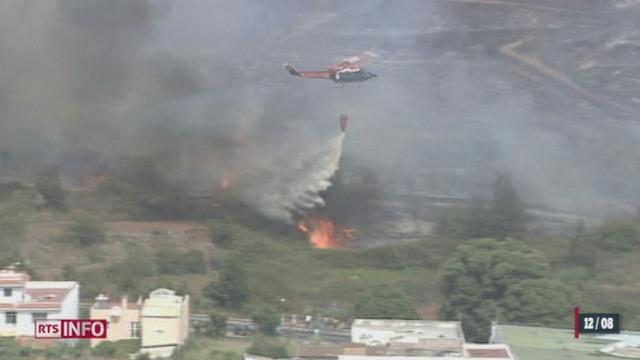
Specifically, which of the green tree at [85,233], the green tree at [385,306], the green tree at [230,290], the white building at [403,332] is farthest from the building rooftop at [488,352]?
the green tree at [85,233]

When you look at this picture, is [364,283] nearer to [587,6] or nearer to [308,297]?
[308,297]

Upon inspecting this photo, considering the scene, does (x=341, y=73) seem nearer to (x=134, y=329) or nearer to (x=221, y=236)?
(x=221, y=236)

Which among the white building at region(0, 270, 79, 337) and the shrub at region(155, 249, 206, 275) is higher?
the shrub at region(155, 249, 206, 275)

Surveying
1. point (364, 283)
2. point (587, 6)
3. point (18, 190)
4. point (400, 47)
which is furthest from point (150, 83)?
point (587, 6)

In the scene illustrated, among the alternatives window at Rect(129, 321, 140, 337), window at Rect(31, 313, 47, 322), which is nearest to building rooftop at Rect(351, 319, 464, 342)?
window at Rect(129, 321, 140, 337)

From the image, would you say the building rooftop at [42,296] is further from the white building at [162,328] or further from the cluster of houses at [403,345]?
the cluster of houses at [403,345]

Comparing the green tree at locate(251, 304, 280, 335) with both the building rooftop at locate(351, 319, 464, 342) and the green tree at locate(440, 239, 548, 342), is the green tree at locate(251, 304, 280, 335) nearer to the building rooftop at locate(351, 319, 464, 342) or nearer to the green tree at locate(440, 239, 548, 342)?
the building rooftop at locate(351, 319, 464, 342)
